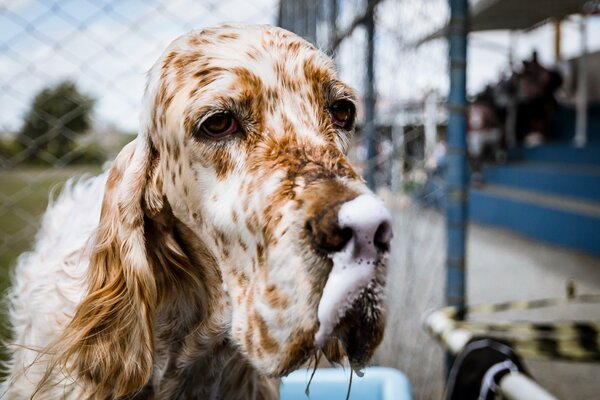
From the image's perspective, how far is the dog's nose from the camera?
640 millimetres

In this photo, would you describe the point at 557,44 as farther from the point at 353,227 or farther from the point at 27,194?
the point at 353,227

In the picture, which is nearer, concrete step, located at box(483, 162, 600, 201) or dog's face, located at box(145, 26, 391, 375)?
dog's face, located at box(145, 26, 391, 375)

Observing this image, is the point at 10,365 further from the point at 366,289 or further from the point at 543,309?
the point at 543,309

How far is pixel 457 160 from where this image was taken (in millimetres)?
1911

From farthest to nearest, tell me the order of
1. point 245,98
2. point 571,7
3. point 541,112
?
1. point 541,112
2. point 571,7
3. point 245,98

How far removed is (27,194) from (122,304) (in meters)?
1.37

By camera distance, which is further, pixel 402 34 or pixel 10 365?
pixel 402 34

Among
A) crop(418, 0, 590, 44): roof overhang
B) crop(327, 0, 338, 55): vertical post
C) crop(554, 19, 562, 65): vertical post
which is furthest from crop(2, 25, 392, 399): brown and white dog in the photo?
crop(554, 19, 562, 65): vertical post

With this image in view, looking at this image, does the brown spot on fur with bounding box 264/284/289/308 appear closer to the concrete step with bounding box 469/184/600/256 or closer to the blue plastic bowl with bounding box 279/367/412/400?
the blue plastic bowl with bounding box 279/367/412/400

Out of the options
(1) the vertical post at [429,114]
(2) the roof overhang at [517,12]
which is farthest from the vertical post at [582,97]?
(1) the vertical post at [429,114]

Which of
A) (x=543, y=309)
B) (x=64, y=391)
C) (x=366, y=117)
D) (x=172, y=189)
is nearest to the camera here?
(x=172, y=189)

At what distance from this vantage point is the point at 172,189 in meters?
0.92

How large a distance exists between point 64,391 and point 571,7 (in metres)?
7.64

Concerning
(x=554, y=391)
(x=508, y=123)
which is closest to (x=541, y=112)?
(x=508, y=123)
